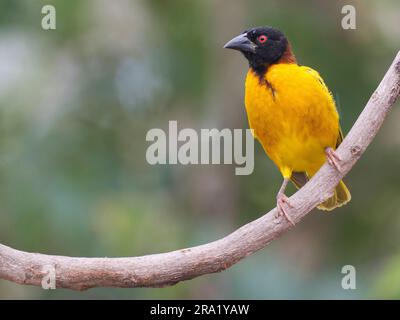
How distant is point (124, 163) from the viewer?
6.69m

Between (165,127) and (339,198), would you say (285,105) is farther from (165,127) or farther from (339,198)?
(165,127)

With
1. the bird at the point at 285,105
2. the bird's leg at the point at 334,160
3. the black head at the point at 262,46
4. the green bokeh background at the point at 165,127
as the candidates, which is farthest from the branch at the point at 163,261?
the green bokeh background at the point at 165,127

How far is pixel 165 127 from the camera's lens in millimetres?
6840

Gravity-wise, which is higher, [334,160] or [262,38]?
[262,38]

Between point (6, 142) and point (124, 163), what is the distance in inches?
36.5

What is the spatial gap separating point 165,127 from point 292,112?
8.20 ft

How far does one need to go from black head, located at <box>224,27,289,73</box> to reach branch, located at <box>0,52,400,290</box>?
37.3 inches

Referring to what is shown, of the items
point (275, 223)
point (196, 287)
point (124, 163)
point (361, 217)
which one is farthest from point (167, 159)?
point (275, 223)

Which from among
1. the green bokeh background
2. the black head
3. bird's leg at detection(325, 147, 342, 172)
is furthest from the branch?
the green bokeh background

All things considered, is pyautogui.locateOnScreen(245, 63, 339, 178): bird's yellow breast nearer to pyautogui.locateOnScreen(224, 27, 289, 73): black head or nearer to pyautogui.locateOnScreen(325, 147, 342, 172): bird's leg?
pyautogui.locateOnScreen(224, 27, 289, 73): black head

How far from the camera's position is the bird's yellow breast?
447 cm

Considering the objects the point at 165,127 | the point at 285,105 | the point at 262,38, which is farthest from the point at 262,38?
the point at 165,127

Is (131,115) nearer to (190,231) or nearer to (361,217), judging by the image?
(190,231)

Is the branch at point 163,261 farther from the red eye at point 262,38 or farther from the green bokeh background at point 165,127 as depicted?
the green bokeh background at point 165,127
